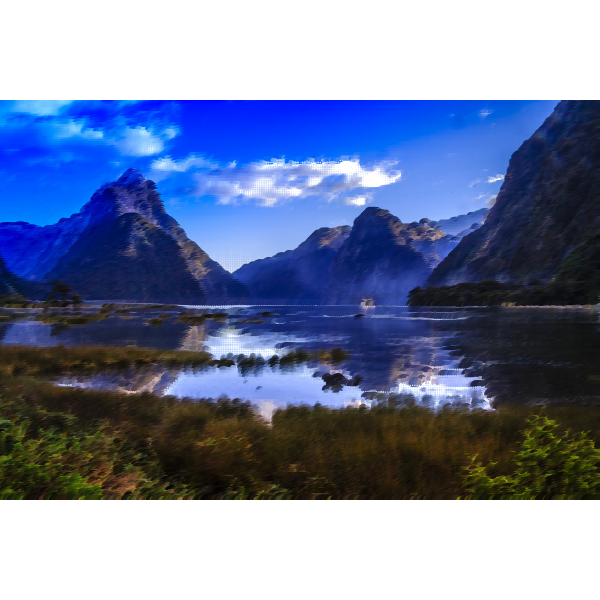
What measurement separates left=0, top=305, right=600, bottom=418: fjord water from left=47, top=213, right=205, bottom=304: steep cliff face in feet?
7.32

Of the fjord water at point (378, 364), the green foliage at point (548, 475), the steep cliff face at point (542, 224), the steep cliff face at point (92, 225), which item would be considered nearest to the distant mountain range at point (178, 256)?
the steep cliff face at point (92, 225)

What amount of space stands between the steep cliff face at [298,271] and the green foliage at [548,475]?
898cm

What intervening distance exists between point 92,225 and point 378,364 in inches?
589

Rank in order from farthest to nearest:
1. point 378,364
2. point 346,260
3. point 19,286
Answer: point 378,364 < point 346,260 < point 19,286

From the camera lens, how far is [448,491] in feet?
18.2

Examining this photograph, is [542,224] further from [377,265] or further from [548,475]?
[548,475]

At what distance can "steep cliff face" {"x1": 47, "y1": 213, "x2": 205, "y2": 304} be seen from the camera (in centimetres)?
1279

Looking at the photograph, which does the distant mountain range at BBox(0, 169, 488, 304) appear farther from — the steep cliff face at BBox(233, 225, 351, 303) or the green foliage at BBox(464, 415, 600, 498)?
the green foliage at BBox(464, 415, 600, 498)

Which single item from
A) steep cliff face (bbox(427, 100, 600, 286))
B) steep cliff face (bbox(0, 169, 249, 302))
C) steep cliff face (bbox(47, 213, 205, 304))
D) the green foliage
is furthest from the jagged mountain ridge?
the green foliage

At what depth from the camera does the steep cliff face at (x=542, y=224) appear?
15.5m

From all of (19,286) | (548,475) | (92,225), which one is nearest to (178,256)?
(92,225)

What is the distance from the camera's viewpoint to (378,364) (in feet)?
65.3
